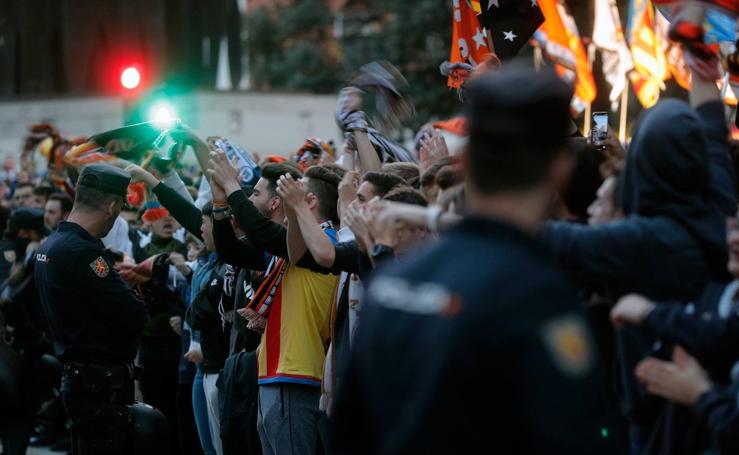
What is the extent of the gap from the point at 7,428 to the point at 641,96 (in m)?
6.36

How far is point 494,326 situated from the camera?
2.68 m

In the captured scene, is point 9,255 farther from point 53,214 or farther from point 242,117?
→ point 242,117

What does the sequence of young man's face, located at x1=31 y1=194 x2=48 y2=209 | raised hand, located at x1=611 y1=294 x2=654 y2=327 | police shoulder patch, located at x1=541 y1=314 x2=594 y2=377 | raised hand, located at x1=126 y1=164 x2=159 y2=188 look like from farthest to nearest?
young man's face, located at x1=31 y1=194 x2=48 y2=209 < raised hand, located at x1=126 y1=164 x2=159 y2=188 < raised hand, located at x1=611 y1=294 x2=654 y2=327 < police shoulder patch, located at x1=541 y1=314 x2=594 y2=377

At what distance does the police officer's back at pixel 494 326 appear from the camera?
266 centimetres

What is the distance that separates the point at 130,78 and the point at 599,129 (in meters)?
8.34

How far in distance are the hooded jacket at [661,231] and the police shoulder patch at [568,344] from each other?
1269mm

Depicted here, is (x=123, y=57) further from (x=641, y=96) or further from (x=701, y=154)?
(x=701, y=154)

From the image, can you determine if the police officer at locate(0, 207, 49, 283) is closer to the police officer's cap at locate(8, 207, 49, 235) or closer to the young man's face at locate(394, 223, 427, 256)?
the police officer's cap at locate(8, 207, 49, 235)

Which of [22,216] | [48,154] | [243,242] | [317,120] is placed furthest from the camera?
[317,120]

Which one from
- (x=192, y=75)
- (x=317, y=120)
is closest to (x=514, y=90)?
(x=317, y=120)

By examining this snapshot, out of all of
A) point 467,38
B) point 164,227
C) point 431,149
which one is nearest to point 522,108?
point 431,149

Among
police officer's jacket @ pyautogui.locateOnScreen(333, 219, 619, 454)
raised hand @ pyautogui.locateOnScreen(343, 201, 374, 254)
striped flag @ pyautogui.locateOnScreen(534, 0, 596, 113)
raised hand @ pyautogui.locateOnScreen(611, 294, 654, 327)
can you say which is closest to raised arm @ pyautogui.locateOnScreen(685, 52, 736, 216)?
raised hand @ pyautogui.locateOnScreen(611, 294, 654, 327)

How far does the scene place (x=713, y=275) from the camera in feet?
13.7

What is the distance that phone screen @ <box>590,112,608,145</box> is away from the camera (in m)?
5.82
